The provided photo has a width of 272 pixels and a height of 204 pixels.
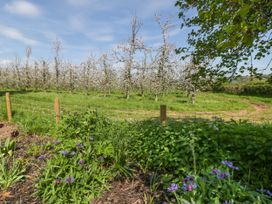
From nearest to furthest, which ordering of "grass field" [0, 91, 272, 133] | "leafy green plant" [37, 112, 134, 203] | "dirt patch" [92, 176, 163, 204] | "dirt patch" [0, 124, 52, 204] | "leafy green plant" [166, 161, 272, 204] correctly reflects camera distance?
"leafy green plant" [166, 161, 272, 204] → "dirt patch" [92, 176, 163, 204] → "leafy green plant" [37, 112, 134, 203] → "dirt patch" [0, 124, 52, 204] → "grass field" [0, 91, 272, 133]

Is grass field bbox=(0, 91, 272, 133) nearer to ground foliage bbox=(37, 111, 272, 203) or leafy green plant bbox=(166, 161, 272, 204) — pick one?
ground foliage bbox=(37, 111, 272, 203)

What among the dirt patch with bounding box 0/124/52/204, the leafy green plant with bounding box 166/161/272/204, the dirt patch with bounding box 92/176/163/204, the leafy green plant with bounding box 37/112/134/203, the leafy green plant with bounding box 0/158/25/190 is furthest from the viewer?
the leafy green plant with bounding box 0/158/25/190

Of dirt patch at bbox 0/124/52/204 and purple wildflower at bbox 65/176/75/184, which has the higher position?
purple wildflower at bbox 65/176/75/184

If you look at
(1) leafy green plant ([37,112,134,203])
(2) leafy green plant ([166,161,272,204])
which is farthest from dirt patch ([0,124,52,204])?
(2) leafy green plant ([166,161,272,204])

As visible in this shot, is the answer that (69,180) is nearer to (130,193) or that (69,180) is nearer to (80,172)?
(80,172)

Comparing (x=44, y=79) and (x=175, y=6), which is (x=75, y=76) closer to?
(x=44, y=79)

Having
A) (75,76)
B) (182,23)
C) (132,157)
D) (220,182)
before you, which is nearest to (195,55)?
(182,23)

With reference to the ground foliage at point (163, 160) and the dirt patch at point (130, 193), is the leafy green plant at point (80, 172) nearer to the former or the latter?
the ground foliage at point (163, 160)

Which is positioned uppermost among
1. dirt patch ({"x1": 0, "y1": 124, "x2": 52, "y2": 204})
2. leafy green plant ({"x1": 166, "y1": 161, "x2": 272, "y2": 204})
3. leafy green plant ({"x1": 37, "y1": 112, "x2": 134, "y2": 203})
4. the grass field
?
leafy green plant ({"x1": 166, "y1": 161, "x2": 272, "y2": 204})

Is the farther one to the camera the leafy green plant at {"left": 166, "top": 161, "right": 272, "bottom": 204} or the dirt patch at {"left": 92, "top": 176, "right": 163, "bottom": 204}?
the dirt patch at {"left": 92, "top": 176, "right": 163, "bottom": 204}

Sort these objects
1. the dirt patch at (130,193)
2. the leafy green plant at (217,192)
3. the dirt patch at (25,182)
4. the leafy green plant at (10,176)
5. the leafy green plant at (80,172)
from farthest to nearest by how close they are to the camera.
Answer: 1. the leafy green plant at (10,176)
2. the dirt patch at (25,182)
3. the leafy green plant at (80,172)
4. the dirt patch at (130,193)
5. the leafy green plant at (217,192)

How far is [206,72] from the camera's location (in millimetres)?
5723

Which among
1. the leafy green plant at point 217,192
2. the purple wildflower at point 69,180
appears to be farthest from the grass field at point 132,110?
the leafy green plant at point 217,192

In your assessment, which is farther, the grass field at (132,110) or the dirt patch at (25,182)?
the grass field at (132,110)
